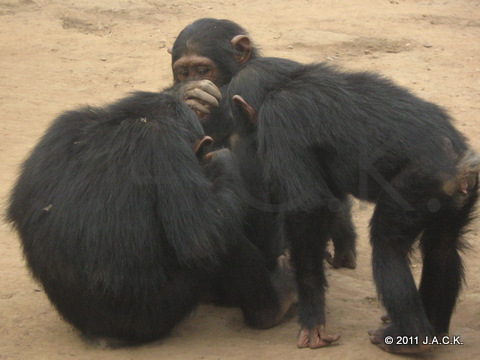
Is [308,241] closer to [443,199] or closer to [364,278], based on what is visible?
[443,199]

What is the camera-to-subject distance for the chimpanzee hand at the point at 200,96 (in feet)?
16.4

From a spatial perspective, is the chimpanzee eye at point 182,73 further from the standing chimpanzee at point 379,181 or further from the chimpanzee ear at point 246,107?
the standing chimpanzee at point 379,181

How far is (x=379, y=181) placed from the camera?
4188mm

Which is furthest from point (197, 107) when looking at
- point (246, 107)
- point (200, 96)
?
point (246, 107)

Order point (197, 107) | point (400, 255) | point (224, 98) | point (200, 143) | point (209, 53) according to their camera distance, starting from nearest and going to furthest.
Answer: point (400, 255) → point (200, 143) → point (197, 107) → point (224, 98) → point (209, 53)

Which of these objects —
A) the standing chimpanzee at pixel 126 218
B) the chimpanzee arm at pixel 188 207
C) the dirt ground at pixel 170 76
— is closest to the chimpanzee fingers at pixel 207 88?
the standing chimpanzee at pixel 126 218

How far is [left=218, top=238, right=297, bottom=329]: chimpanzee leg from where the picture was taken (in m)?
4.54

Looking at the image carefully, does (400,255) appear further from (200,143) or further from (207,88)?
(207,88)

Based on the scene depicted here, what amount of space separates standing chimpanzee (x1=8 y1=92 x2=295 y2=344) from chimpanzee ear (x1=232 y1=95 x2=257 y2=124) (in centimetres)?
40

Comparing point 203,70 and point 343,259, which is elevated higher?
point 203,70

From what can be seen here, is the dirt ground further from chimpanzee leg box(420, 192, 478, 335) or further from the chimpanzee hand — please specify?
the chimpanzee hand

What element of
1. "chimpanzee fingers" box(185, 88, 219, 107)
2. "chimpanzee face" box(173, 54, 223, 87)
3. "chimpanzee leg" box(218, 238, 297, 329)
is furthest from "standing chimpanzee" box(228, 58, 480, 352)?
"chimpanzee face" box(173, 54, 223, 87)

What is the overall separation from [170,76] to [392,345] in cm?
586

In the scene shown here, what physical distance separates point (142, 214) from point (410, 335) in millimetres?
1648
